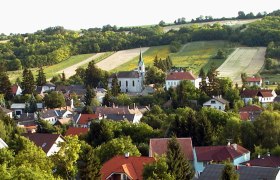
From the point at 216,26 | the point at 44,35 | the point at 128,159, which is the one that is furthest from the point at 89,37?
the point at 128,159

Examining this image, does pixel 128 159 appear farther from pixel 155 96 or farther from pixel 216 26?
pixel 216 26

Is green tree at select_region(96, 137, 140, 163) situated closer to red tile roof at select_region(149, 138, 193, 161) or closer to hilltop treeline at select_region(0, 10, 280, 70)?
red tile roof at select_region(149, 138, 193, 161)

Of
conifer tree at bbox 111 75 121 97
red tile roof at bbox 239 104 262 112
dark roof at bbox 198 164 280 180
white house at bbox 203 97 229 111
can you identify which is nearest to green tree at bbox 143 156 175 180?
dark roof at bbox 198 164 280 180

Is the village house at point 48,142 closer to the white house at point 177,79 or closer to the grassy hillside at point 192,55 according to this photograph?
the white house at point 177,79

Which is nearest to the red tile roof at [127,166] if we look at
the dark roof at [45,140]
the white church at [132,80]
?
the dark roof at [45,140]

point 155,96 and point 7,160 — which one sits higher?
point 7,160
